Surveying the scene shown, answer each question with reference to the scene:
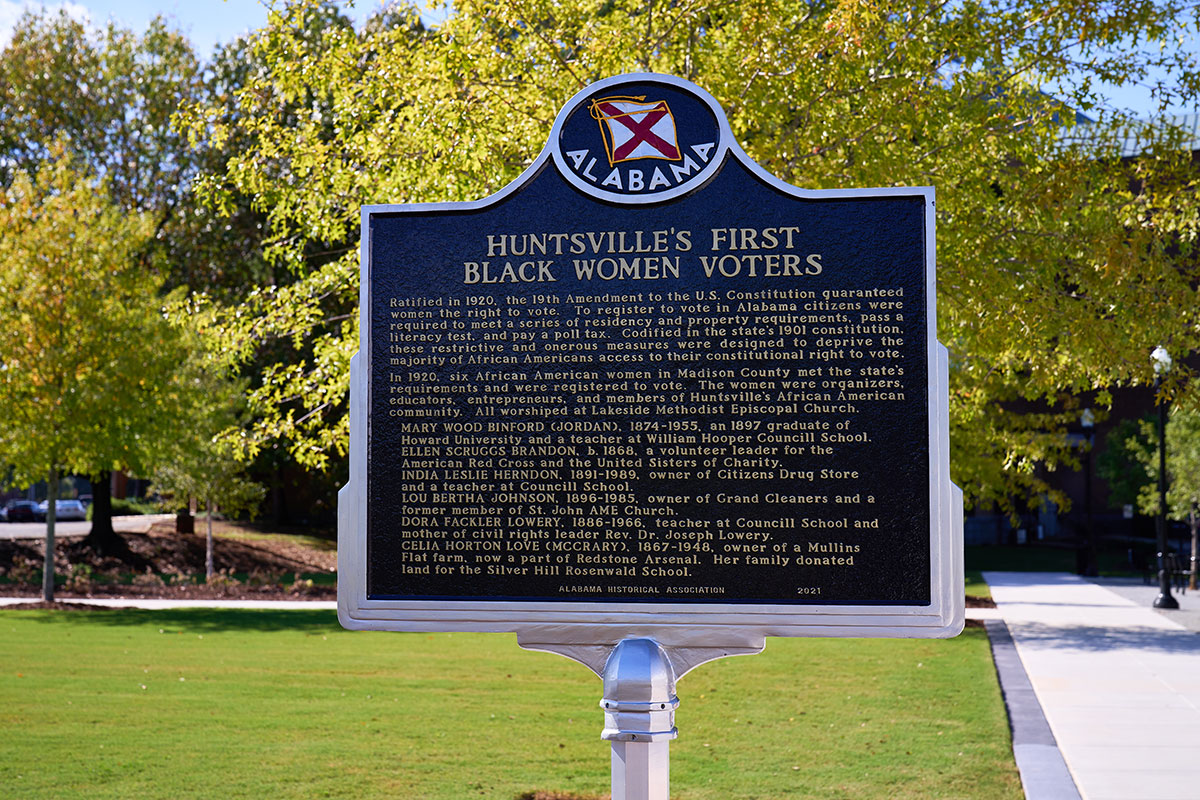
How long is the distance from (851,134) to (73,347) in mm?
14411

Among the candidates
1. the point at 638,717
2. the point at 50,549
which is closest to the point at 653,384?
the point at 638,717

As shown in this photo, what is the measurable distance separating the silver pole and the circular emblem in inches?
77.1

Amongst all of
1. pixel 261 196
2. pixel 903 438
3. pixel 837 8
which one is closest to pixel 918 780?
pixel 903 438

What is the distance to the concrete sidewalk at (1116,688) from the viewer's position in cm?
838

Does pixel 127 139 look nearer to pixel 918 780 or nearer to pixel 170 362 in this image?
pixel 170 362

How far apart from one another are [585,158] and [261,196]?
785 centimetres

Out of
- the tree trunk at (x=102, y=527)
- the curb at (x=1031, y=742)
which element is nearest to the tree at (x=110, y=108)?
the tree trunk at (x=102, y=527)

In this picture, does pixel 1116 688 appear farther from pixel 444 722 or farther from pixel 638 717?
pixel 638 717

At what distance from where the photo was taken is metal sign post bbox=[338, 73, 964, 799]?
472 centimetres

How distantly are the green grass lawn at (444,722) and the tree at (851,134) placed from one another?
2765mm

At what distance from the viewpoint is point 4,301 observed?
19.3 meters

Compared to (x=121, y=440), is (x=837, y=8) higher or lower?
higher

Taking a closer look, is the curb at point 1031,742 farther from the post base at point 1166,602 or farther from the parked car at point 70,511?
the parked car at point 70,511

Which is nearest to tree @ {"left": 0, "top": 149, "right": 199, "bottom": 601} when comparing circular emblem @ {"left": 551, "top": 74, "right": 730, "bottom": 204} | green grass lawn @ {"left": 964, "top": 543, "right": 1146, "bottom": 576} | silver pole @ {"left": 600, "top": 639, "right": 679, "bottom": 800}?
circular emblem @ {"left": 551, "top": 74, "right": 730, "bottom": 204}
